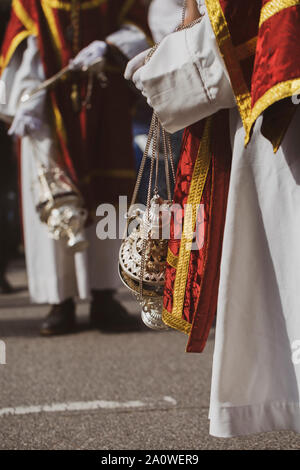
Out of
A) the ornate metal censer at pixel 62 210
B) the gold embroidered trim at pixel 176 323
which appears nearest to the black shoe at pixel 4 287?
the ornate metal censer at pixel 62 210

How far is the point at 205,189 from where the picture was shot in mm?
1622

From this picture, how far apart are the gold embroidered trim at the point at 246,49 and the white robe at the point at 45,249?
2358mm

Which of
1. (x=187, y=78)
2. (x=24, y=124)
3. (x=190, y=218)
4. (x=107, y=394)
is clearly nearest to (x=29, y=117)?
(x=24, y=124)

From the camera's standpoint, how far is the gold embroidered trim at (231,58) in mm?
1412

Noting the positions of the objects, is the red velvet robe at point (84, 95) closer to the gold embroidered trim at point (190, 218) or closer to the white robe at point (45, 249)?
the white robe at point (45, 249)

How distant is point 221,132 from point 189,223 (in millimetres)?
204

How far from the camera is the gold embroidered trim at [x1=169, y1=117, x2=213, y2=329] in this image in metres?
1.61

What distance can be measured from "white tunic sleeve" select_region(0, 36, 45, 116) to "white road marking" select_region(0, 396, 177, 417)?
157 cm

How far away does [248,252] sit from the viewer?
59.1 inches

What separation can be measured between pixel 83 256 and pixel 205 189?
7.39 ft

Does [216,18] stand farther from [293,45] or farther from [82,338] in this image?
[82,338]

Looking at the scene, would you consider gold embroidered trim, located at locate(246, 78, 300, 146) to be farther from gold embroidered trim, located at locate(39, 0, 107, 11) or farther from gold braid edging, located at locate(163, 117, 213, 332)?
gold embroidered trim, located at locate(39, 0, 107, 11)
